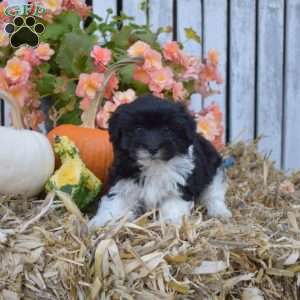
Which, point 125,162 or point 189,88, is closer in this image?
point 125,162

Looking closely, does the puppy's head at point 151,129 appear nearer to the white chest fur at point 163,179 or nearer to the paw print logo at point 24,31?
the white chest fur at point 163,179

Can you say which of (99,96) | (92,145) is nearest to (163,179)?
(92,145)

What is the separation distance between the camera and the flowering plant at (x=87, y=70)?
14.9 ft

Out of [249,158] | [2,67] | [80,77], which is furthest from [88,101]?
[249,158]

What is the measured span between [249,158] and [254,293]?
7.75 ft

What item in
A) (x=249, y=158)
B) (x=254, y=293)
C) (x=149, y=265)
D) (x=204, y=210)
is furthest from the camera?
(x=249, y=158)

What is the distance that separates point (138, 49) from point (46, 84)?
0.71 m

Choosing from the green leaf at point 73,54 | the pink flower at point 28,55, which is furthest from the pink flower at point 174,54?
the pink flower at point 28,55

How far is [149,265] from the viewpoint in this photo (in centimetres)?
287

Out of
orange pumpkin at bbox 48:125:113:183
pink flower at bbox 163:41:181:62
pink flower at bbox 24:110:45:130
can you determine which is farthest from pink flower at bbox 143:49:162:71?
pink flower at bbox 24:110:45:130

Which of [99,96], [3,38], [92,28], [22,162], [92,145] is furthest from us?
[92,28]

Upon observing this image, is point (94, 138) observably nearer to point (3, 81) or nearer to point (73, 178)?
point (73, 178)

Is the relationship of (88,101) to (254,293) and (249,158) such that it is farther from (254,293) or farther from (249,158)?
(254,293)

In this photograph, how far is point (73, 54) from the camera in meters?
4.69
